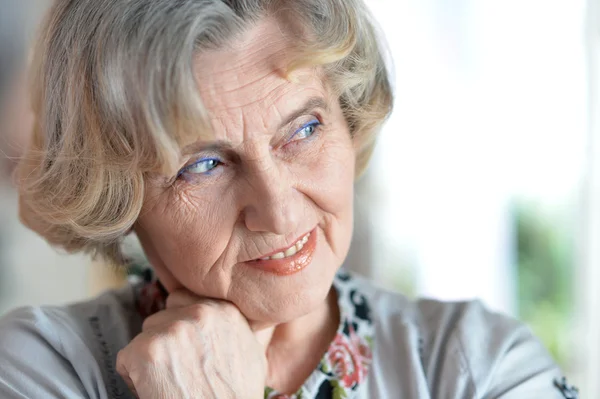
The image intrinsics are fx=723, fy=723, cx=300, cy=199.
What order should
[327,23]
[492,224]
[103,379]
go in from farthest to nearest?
[492,224] → [103,379] → [327,23]

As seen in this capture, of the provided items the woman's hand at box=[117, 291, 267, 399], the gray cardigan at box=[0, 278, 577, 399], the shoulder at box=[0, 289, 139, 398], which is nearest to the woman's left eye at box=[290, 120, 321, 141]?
the woman's hand at box=[117, 291, 267, 399]

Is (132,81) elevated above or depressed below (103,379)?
above

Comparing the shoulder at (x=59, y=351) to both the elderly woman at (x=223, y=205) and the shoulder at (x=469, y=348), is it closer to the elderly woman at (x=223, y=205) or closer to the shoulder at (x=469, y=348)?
the elderly woman at (x=223, y=205)

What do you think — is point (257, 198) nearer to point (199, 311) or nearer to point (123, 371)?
point (199, 311)

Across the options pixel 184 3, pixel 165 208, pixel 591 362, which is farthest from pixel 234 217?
pixel 591 362

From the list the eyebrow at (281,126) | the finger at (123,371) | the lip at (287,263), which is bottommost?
the finger at (123,371)

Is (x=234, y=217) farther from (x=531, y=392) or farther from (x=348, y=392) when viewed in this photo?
(x=531, y=392)

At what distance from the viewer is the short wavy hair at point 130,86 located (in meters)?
1.17

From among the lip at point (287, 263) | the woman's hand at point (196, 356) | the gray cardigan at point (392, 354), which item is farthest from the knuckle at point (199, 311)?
the gray cardigan at point (392, 354)

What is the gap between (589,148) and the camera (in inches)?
85.7

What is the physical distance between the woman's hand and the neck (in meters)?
0.10

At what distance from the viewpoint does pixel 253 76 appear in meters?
1.24

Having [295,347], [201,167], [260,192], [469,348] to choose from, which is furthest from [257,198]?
[469,348]

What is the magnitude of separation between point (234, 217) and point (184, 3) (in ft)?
1.25
